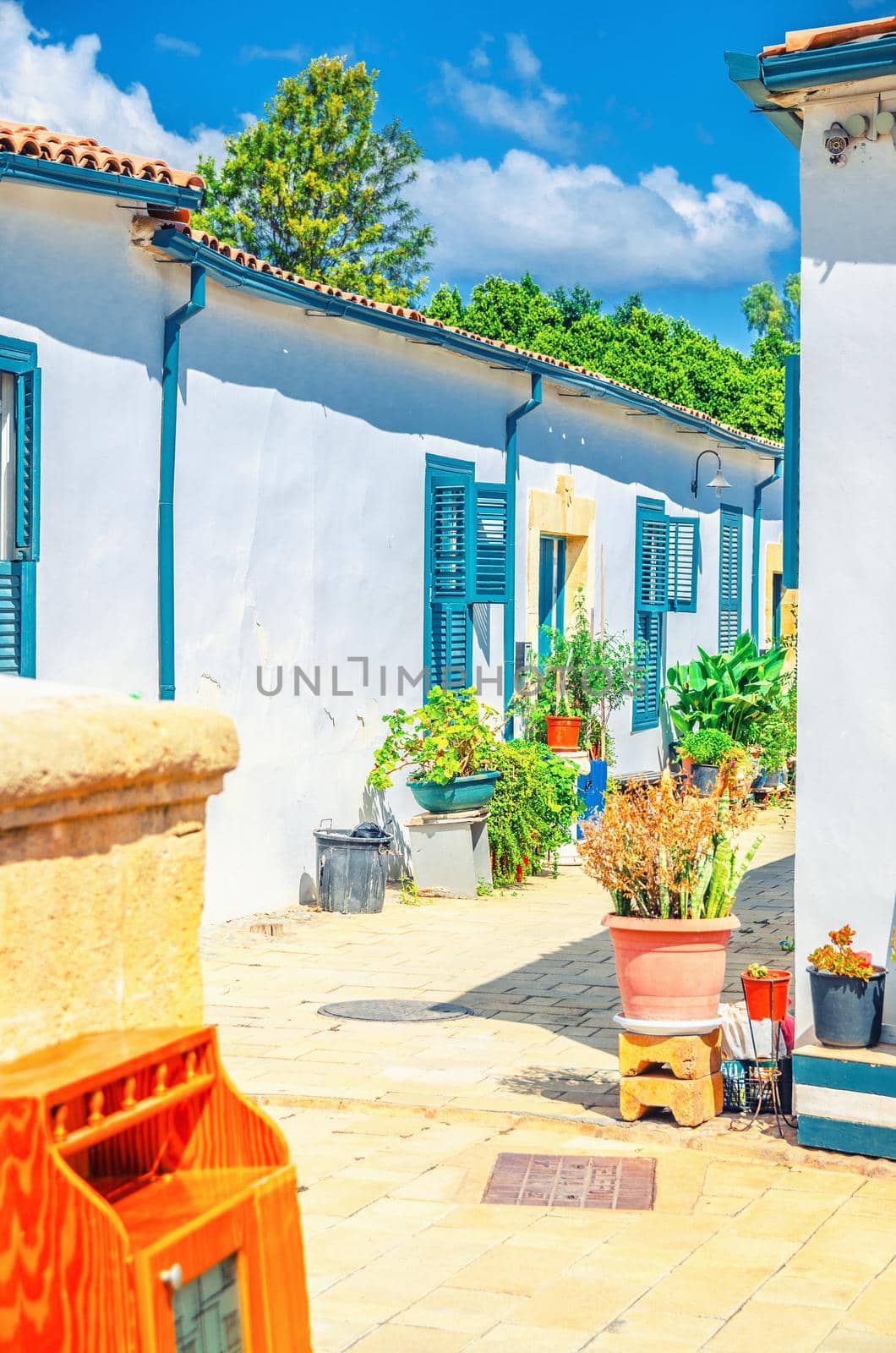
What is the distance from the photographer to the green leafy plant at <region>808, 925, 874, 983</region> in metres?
5.94

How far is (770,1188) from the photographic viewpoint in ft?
18.6

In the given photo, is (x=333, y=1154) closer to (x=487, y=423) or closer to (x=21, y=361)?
(x=21, y=361)

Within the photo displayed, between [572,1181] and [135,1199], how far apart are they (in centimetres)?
338

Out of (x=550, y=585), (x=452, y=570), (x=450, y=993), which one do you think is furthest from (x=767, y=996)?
(x=550, y=585)

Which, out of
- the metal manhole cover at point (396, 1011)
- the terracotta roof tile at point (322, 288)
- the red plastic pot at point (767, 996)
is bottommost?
the metal manhole cover at point (396, 1011)

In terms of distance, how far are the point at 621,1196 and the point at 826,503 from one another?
2592 mm

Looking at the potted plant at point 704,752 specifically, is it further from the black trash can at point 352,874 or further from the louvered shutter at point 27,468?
the louvered shutter at point 27,468

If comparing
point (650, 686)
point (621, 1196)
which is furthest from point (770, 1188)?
point (650, 686)

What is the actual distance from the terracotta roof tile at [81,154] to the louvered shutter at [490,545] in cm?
462

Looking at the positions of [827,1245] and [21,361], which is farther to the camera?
[21,361]

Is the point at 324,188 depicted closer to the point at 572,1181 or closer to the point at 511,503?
the point at 511,503

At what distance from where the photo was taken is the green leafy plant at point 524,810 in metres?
12.4

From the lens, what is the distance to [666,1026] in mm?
6305

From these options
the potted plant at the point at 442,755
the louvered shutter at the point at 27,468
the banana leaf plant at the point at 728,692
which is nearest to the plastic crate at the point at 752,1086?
the louvered shutter at the point at 27,468
